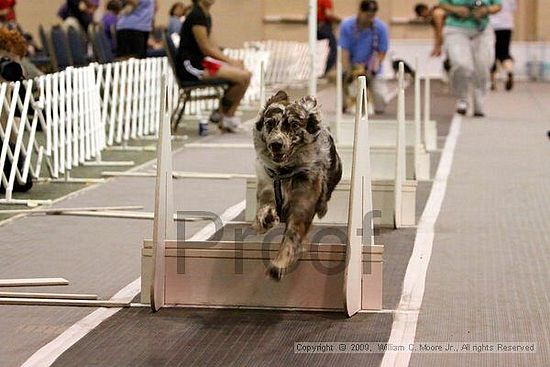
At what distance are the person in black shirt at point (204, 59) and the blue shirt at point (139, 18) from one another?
2.41 metres

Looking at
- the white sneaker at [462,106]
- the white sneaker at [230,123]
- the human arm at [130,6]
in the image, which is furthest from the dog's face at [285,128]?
the white sneaker at [462,106]

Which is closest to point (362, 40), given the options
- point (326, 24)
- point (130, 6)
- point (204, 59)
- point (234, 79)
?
point (130, 6)

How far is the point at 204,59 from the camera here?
46.3 ft

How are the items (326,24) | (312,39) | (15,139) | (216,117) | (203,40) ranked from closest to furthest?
1. (15,139)
2. (312,39)
3. (203,40)
4. (216,117)
5. (326,24)

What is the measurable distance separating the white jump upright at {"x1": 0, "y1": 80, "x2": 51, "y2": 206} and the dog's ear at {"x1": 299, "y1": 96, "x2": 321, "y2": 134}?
3516mm

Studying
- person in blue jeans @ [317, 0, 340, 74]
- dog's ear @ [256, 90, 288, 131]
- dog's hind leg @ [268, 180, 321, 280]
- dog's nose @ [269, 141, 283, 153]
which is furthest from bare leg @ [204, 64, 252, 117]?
person in blue jeans @ [317, 0, 340, 74]

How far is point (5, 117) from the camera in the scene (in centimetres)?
952

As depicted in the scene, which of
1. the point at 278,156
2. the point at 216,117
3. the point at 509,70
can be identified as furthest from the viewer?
the point at 509,70

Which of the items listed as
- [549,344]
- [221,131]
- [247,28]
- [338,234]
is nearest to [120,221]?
[338,234]

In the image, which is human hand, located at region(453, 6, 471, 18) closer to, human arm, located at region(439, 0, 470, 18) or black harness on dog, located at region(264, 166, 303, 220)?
human arm, located at region(439, 0, 470, 18)

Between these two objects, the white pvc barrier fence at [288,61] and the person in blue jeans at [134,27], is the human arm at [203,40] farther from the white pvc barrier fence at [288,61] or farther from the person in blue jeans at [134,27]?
the white pvc barrier fence at [288,61]

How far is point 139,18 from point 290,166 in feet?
35.4

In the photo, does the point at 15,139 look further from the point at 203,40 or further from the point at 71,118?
the point at 203,40

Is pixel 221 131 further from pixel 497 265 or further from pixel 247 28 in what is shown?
pixel 247 28
